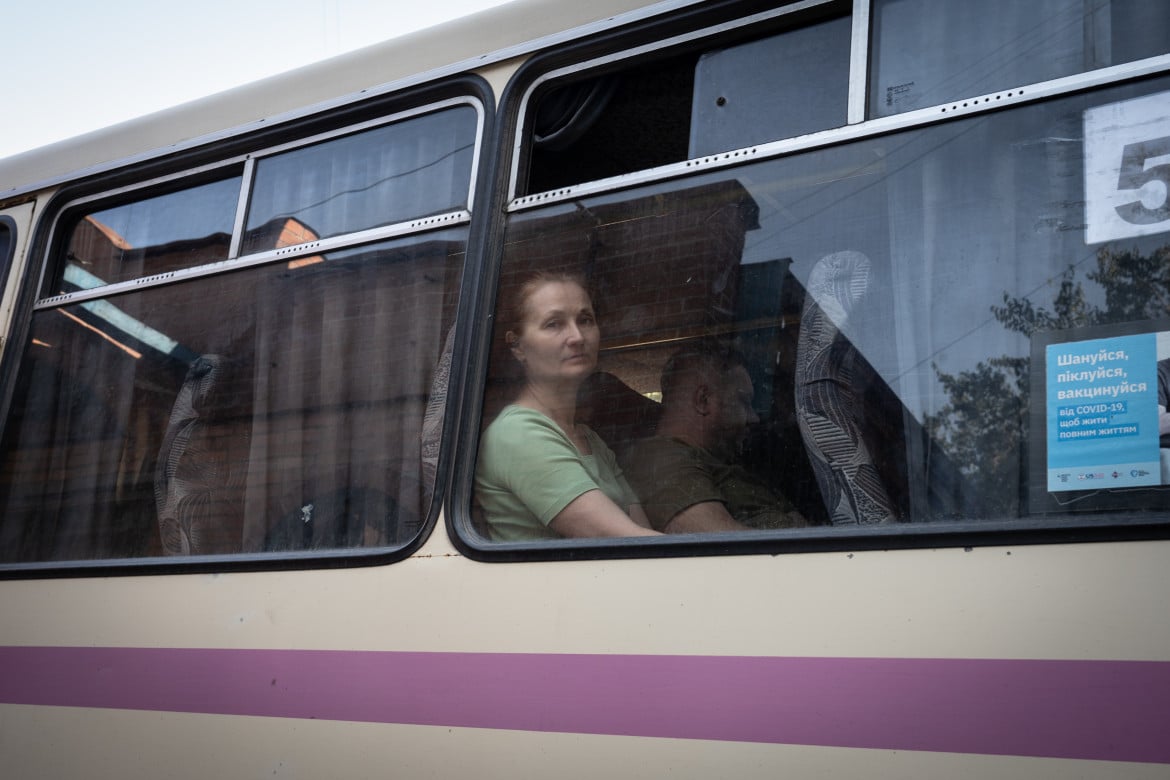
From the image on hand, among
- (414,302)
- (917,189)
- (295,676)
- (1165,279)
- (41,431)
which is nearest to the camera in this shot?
(1165,279)

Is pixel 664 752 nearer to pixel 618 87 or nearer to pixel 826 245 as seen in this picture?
pixel 826 245

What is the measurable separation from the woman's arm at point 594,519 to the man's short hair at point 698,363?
30cm

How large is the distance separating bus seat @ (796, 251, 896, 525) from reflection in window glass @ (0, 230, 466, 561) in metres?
1.06

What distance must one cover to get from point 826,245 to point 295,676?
1.78 metres

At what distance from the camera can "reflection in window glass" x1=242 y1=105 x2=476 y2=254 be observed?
3.25m

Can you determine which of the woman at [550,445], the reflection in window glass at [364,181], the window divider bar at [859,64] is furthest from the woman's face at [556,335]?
the window divider bar at [859,64]

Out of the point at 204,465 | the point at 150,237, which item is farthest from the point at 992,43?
the point at 150,237

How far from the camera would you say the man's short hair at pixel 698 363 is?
2.68 metres

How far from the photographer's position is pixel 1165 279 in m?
2.16

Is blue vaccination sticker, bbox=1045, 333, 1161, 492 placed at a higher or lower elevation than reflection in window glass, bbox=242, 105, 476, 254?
lower

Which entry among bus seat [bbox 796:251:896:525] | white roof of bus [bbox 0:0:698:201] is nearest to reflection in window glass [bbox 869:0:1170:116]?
bus seat [bbox 796:251:896:525]

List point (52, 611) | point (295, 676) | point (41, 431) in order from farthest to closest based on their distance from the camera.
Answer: point (41, 431), point (52, 611), point (295, 676)

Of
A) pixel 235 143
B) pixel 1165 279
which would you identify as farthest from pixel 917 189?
pixel 235 143

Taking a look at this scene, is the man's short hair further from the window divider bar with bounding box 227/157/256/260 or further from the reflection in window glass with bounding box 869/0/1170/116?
the window divider bar with bounding box 227/157/256/260
